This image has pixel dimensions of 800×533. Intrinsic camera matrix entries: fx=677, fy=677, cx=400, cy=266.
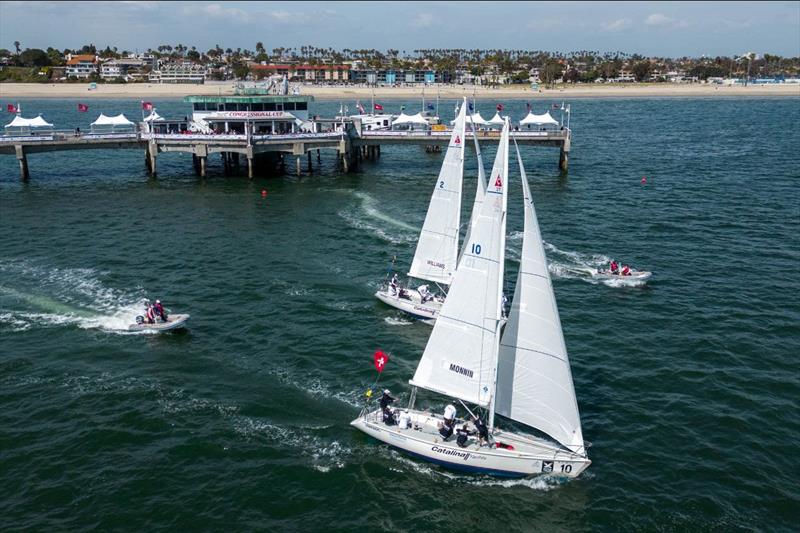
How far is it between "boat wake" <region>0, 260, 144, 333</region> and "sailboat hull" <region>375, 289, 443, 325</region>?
50.6 ft

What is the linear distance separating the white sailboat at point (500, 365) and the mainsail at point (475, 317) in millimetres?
39

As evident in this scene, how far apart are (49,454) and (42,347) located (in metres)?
10.9

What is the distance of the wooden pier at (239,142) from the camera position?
78438 mm

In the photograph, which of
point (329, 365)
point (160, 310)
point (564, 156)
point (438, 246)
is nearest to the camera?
point (329, 365)

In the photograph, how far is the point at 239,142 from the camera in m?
80.0

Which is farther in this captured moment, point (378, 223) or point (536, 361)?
point (378, 223)

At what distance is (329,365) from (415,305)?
7.97 m

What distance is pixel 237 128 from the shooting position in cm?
8612

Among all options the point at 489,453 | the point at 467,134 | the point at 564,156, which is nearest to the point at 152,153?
the point at 467,134

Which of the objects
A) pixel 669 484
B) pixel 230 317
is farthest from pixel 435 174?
pixel 669 484

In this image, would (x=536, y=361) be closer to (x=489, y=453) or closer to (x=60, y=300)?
(x=489, y=453)

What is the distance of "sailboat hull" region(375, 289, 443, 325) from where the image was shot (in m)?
41.2

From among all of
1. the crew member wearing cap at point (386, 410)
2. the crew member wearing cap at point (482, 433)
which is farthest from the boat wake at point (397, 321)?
the crew member wearing cap at point (482, 433)

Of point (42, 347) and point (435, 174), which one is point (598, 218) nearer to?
point (435, 174)
